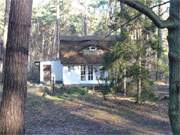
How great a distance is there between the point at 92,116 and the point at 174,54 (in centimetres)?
1762

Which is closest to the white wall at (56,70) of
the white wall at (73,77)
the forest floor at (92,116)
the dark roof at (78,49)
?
the white wall at (73,77)

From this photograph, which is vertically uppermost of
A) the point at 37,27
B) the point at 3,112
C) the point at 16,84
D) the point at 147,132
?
the point at 37,27

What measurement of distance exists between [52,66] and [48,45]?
127ft

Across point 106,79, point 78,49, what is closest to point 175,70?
point 106,79

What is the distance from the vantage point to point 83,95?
29.2m

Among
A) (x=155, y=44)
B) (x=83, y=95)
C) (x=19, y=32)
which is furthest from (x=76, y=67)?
(x=19, y=32)

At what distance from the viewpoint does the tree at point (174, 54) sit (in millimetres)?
4285

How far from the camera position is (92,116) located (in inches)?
855

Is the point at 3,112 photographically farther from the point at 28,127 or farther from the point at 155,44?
the point at 155,44

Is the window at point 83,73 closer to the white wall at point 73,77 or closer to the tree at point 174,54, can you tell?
the white wall at point 73,77

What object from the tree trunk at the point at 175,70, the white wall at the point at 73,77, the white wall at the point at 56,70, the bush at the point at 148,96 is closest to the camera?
the tree trunk at the point at 175,70

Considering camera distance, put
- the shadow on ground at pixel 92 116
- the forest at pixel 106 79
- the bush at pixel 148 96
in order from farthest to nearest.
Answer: the bush at pixel 148 96 < the shadow on ground at pixel 92 116 < the forest at pixel 106 79

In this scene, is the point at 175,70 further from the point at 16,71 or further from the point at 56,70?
the point at 56,70

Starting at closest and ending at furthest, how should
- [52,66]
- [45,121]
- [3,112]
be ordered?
1. [3,112]
2. [45,121]
3. [52,66]
